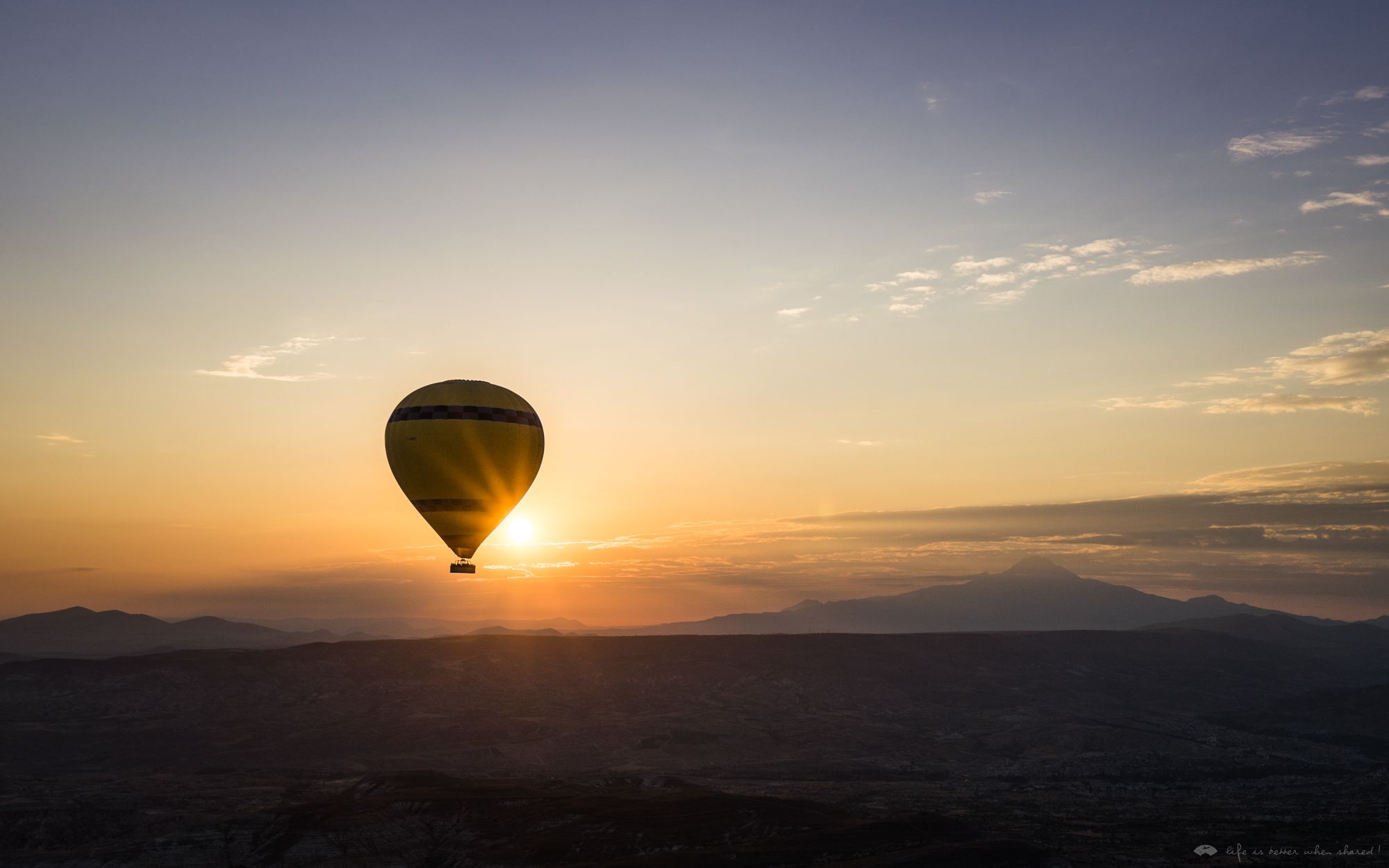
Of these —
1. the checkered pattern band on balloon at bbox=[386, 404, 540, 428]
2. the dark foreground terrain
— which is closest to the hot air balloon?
the checkered pattern band on balloon at bbox=[386, 404, 540, 428]

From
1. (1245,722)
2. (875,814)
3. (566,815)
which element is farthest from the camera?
(1245,722)

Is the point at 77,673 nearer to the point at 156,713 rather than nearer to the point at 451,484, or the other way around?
the point at 156,713

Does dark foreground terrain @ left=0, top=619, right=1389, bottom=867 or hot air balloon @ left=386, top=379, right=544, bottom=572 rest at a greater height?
hot air balloon @ left=386, top=379, right=544, bottom=572

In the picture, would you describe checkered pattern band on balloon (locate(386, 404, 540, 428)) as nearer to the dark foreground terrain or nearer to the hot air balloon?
the hot air balloon

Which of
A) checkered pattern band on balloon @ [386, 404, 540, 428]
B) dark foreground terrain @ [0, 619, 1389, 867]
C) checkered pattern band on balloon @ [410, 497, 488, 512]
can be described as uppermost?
checkered pattern band on balloon @ [386, 404, 540, 428]

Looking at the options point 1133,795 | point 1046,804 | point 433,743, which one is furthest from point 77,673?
point 1133,795

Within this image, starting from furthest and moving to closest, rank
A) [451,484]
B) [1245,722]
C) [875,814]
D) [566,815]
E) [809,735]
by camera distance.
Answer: [1245,722], [809,735], [875,814], [566,815], [451,484]

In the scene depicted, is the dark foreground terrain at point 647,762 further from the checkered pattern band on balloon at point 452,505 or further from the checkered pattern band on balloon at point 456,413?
the checkered pattern band on balloon at point 456,413
